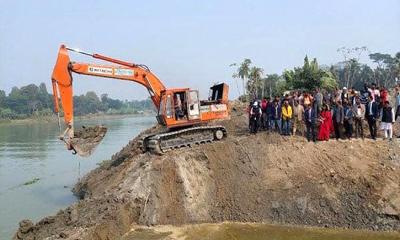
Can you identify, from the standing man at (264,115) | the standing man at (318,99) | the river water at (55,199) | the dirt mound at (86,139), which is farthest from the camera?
the standing man at (264,115)

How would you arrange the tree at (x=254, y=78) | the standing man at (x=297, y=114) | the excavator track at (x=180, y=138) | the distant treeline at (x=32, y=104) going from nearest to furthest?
the excavator track at (x=180, y=138) → the standing man at (x=297, y=114) → the tree at (x=254, y=78) → the distant treeline at (x=32, y=104)

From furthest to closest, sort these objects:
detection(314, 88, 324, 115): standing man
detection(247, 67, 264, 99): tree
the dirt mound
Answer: detection(247, 67, 264, 99): tree
detection(314, 88, 324, 115): standing man
the dirt mound

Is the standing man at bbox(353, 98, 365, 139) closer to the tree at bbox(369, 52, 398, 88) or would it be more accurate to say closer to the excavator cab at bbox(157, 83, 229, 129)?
the excavator cab at bbox(157, 83, 229, 129)

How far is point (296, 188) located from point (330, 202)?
3.90ft

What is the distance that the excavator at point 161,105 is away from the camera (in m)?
16.9

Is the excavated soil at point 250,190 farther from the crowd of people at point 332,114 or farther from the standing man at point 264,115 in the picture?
the standing man at point 264,115

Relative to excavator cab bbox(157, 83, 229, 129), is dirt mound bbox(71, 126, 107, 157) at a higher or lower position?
lower

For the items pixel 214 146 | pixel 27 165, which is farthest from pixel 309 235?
pixel 27 165

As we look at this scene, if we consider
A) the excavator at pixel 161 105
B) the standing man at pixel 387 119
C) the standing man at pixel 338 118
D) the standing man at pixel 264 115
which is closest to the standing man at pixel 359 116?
the standing man at pixel 338 118

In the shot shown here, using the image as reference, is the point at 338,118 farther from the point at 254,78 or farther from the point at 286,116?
the point at 254,78

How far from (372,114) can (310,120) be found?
224 centimetres

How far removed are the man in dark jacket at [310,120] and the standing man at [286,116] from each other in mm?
610

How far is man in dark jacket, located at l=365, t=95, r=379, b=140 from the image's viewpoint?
57.1 ft

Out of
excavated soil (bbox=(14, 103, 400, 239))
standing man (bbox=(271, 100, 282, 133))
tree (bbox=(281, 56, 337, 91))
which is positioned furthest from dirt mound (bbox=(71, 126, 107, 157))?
tree (bbox=(281, 56, 337, 91))
